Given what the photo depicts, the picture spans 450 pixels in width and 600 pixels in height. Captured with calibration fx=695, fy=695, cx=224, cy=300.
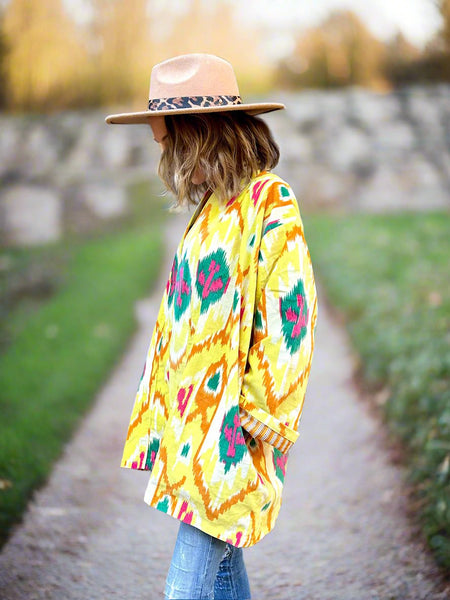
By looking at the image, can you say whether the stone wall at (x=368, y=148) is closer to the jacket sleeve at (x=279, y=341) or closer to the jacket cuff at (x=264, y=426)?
the jacket sleeve at (x=279, y=341)

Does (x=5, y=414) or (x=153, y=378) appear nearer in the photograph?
(x=153, y=378)

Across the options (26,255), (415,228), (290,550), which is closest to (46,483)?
(290,550)

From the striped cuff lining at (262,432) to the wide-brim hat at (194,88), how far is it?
29.4 inches

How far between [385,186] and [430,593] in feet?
25.3

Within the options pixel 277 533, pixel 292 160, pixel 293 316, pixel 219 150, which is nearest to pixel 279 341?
pixel 293 316

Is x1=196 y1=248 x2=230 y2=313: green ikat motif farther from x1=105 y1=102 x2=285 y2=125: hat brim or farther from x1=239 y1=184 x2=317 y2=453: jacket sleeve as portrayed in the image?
x1=105 y1=102 x2=285 y2=125: hat brim

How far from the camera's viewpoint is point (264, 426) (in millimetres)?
1595

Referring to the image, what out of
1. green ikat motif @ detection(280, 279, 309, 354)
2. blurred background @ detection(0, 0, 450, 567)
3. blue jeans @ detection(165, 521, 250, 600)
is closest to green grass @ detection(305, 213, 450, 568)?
blurred background @ detection(0, 0, 450, 567)

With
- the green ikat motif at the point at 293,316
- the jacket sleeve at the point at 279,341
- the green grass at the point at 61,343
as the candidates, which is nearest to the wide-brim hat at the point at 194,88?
the jacket sleeve at the point at 279,341

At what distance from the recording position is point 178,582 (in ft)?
5.34

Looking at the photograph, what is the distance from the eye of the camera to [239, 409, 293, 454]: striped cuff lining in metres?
1.60

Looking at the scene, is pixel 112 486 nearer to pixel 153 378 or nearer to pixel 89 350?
pixel 153 378

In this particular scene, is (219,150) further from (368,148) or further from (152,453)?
(368,148)

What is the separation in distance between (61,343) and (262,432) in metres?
4.56
